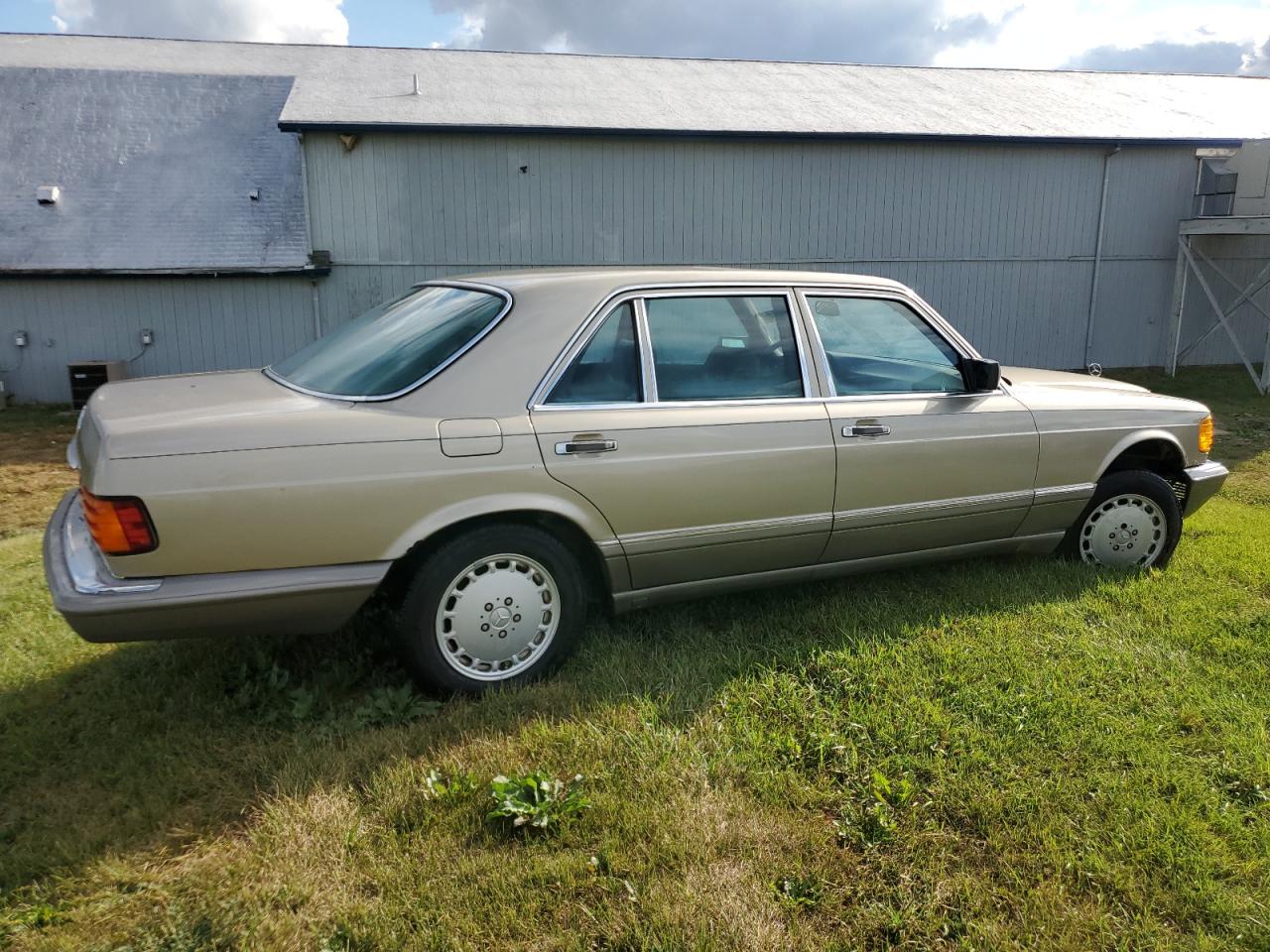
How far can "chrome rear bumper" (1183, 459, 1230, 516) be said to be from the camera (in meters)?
5.02

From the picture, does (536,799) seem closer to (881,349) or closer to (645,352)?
(645,352)

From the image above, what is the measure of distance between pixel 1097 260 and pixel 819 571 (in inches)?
556

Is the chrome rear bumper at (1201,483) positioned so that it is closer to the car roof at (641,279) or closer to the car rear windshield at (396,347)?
the car roof at (641,279)

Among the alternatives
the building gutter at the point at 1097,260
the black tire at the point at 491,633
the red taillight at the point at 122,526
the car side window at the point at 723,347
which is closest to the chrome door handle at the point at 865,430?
the car side window at the point at 723,347

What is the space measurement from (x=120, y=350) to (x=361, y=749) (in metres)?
12.6

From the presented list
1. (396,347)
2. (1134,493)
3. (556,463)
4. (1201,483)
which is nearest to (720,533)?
(556,463)

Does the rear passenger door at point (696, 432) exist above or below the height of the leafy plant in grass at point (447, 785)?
above

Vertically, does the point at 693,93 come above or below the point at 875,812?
above

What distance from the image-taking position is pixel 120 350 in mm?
13461

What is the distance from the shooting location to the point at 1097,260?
15.7 m

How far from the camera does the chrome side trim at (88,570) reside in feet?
9.64

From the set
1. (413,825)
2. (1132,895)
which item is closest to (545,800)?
(413,825)

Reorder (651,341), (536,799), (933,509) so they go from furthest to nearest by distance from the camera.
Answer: (933,509) < (651,341) < (536,799)

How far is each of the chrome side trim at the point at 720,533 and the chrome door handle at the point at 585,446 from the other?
370 millimetres
